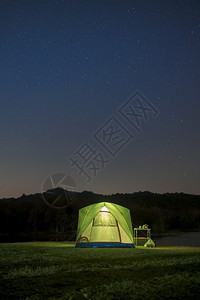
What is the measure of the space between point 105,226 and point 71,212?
29.4 metres

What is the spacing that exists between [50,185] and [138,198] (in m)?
29.0

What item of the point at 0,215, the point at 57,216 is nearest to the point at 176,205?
the point at 57,216

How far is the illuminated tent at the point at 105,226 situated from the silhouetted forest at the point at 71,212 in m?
20.4

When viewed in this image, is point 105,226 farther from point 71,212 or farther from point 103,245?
point 71,212

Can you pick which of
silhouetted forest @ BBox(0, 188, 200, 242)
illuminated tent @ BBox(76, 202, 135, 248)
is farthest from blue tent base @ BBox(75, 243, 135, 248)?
silhouetted forest @ BBox(0, 188, 200, 242)

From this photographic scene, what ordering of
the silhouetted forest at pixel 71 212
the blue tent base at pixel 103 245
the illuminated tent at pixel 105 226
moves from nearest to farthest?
the blue tent base at pixel 103 245, the illuminated tent at pixel 105 226, the silhouetted forest at pixel 71 212

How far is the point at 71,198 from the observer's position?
4328 cm

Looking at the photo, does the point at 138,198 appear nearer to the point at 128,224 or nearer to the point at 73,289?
the point at 128,224

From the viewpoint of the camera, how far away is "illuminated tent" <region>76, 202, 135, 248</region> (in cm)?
1093

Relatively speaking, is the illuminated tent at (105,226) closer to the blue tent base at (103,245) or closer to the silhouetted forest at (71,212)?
the blue tent base at (103,245)

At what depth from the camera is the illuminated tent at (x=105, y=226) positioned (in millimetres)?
10934

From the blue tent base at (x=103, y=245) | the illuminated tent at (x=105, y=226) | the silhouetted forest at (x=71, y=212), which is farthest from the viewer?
the silhouetted forest at (x=71, y=212)

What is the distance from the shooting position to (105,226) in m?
11.6

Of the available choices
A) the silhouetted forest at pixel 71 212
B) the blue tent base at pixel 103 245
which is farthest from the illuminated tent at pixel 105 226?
the silhouetted forest at pixel 71 212
